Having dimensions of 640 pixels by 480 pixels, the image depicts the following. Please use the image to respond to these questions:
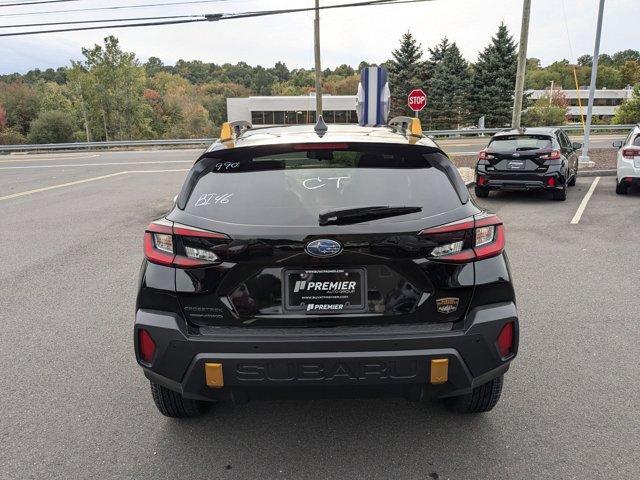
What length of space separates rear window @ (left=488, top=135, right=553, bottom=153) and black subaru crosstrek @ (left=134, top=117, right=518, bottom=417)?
934cm

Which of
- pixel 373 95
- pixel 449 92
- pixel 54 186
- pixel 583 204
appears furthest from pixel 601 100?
pixel 54 186

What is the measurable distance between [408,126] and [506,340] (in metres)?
1.71

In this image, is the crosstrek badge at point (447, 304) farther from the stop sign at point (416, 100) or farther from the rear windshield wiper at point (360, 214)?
the stop sign at point (416, 100)

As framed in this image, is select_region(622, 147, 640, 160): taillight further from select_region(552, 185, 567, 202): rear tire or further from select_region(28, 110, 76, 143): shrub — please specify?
select_region(28, 110, 76, 143): shrub

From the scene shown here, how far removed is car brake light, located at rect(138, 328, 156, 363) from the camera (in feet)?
8.55

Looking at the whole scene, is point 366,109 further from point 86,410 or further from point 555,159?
point 86,410

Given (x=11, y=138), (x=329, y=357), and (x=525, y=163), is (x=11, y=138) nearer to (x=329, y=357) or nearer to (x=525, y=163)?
(x=525, y=163)

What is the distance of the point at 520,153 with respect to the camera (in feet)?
36.4

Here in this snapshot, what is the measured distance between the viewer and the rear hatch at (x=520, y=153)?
1099 centimetres

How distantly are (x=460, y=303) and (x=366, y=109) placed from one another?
37.5ft

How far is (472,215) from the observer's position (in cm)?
265

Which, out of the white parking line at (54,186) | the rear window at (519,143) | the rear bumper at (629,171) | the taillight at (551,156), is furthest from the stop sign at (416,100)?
the white parking line at (54,186)

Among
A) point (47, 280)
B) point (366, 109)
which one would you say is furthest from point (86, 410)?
point (366, 109)

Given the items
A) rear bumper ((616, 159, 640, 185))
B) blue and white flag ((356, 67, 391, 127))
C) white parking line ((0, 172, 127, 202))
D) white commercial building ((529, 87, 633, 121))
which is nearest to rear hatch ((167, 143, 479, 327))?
rear bumper ((616, 159, 640, 185))
